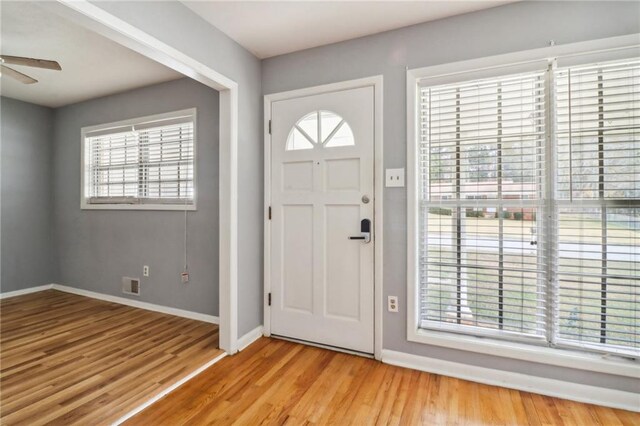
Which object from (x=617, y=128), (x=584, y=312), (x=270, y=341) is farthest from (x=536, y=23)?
(x=270, y=341)

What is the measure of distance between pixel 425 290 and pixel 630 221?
1283mm

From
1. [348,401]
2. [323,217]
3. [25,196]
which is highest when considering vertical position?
[25,196]

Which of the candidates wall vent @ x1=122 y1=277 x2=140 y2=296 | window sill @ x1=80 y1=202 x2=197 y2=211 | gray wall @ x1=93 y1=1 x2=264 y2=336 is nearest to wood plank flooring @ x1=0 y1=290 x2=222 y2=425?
wall vent @ x1=122 y1=277 x2=140 y2=296

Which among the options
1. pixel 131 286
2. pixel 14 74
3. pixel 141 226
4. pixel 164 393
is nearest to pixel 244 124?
pixel 14 74

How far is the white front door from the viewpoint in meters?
2.35

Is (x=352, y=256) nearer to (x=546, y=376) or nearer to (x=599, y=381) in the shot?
(x=546, y=376)

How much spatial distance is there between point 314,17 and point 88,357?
123 inches

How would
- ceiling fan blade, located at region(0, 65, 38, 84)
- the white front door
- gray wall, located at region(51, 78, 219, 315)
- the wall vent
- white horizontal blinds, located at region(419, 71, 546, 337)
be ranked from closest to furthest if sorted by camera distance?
white horizontal blinds, located at region(419, 71, 546, 337)
ceiling fan blade, located at region(0, 65, 38, 84)
the white front door
gray wall, located at region(51, 78, 219, 315)
the wall vent

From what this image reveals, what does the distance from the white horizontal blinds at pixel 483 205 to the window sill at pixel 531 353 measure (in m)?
0.08

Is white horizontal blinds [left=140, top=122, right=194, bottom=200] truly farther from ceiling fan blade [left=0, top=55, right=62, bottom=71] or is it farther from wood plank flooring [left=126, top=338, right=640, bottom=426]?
wood plank flooring [left=126, top=338, right=640, bottom=426]

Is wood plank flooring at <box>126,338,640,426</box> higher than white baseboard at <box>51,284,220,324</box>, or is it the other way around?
white baseboard at <box>51,284,220,324</box>

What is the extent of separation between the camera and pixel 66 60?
8.99 ft

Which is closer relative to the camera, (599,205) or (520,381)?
(599,205)

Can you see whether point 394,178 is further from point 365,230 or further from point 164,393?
point 164,393
